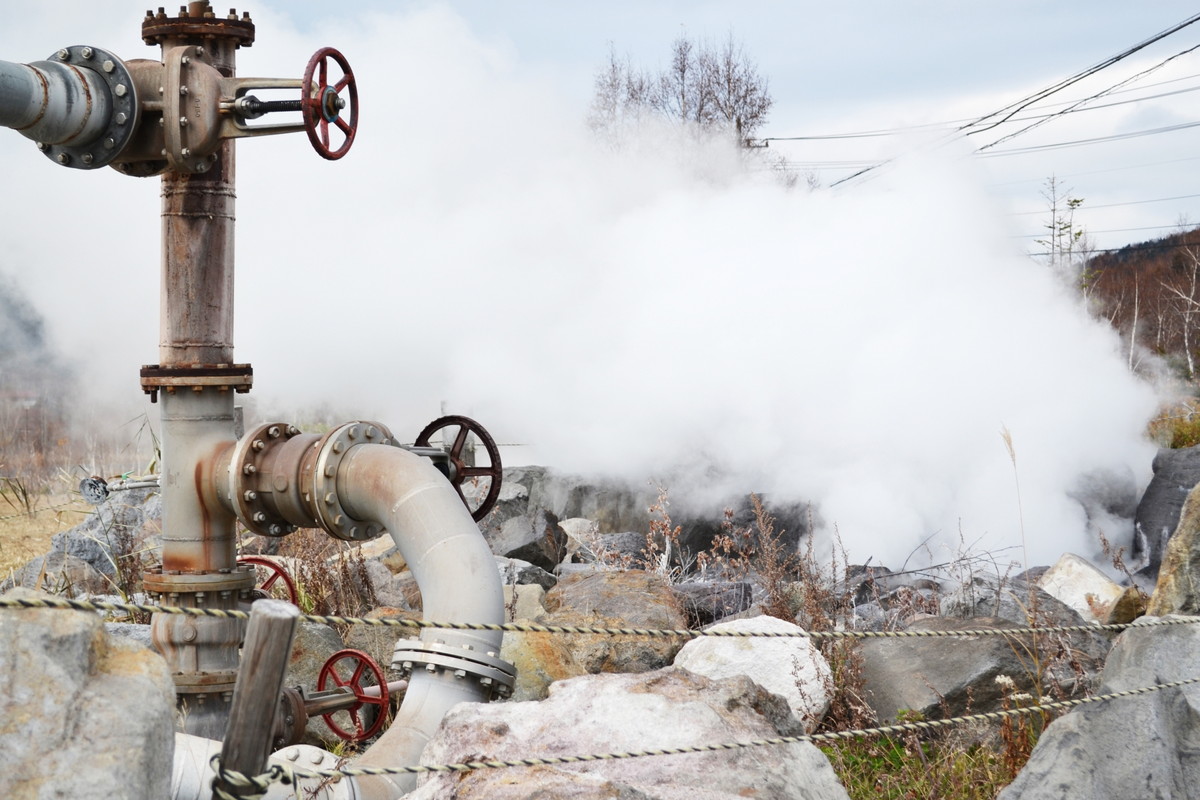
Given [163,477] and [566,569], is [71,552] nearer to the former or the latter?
[566,569]

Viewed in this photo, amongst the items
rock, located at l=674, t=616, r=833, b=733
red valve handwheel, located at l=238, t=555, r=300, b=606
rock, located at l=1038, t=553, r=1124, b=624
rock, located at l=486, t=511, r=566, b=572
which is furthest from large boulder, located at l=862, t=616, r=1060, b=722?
rock, located at l=486, t=511, r=566, b=572

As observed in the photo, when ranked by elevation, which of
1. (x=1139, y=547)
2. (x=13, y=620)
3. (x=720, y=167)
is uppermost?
Result: (x=720, y=167)

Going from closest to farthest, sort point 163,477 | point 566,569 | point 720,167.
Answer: point 163,477
point 566,569
point 720,167

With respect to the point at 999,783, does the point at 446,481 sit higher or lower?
higher

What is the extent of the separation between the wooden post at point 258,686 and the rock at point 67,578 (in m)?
5.07

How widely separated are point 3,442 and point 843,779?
15342 millimetres

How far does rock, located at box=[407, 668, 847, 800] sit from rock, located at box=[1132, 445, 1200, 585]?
27.4 ft

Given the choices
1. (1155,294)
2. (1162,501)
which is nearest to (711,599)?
(1162,501)

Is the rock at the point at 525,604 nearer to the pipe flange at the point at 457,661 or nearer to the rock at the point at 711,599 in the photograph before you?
the rock at the point at 711,599

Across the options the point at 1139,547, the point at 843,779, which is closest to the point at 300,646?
the point at 843,779

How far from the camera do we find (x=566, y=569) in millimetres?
9008

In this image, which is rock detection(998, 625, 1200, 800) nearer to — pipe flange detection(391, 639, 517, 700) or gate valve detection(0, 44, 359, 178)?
pipe flange detection(391, 639, 517, 700)

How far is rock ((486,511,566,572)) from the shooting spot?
28.8 ft

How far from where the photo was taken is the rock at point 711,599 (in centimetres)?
669
